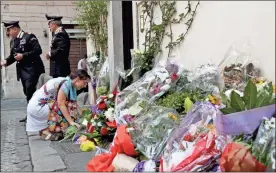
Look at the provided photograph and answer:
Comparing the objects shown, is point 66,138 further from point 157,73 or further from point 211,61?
point 211,61

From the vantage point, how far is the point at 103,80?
22.1 ft

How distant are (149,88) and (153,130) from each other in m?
1.21

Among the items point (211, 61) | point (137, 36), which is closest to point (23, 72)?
point (137, 36)

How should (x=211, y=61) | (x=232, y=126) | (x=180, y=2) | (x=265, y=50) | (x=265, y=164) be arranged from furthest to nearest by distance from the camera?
1. (x=180, y=2)
2. (x=211, y=61)
3. (x=265, y=50)
4. (x=232, y=126)
5. (x=265, y=164)

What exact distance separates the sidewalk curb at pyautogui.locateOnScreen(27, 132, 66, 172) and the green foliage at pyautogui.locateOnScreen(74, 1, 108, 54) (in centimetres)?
411

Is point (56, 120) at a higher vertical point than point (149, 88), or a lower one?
lower

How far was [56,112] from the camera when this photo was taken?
531cm

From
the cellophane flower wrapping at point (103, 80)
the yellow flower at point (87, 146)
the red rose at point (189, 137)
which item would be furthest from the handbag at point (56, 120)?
the red rose at point (189, 137)

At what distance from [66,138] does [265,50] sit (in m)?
2.86

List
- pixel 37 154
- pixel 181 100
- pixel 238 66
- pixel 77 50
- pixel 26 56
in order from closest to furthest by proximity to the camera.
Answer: pixel 238 66, pixel 181 100, pixel 37 154, pixel 26 56, pixel 77 50

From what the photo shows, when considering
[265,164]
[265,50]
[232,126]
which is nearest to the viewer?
[265,164]

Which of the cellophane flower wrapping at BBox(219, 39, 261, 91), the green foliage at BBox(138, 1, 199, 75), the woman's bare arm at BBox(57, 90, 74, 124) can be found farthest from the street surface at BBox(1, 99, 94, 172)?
the green foliage at BBox(138, 1, 199, 75)

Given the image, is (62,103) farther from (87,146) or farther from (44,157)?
(44,157)

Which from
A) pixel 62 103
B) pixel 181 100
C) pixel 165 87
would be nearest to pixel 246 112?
pixel 181 100
